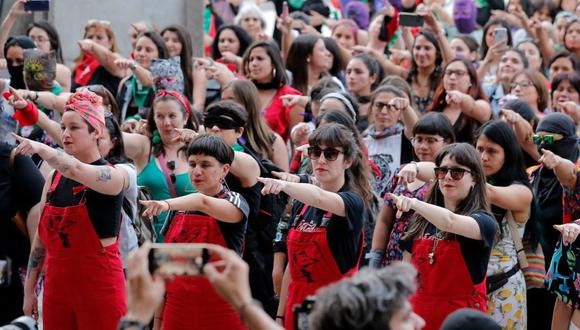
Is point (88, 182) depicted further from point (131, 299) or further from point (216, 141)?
point (131, 299)

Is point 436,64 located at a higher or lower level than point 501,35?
lower

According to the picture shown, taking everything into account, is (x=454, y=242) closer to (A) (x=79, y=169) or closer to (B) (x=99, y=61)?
(A) (x=79, y=169)

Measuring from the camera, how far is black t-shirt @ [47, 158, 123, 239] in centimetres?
583

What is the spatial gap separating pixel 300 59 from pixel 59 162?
181 inches

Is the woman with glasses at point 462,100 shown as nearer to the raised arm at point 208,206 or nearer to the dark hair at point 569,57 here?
the dark hair at point 569,57

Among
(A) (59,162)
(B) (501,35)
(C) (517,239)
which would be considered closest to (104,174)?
(A) (59,162)

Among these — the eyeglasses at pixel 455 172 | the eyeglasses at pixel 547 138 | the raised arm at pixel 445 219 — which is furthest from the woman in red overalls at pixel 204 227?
the eyeglasses at pixel 547 138

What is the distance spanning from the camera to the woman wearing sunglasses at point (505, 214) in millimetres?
6590

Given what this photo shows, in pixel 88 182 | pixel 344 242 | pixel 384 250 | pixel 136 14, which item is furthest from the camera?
pixel 136 14

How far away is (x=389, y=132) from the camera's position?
8.15 metres

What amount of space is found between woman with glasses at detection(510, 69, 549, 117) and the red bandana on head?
424cm

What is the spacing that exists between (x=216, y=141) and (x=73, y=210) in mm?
904

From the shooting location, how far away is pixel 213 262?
3.56m

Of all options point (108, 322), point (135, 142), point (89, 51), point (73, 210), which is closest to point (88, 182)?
point (73, 210)
